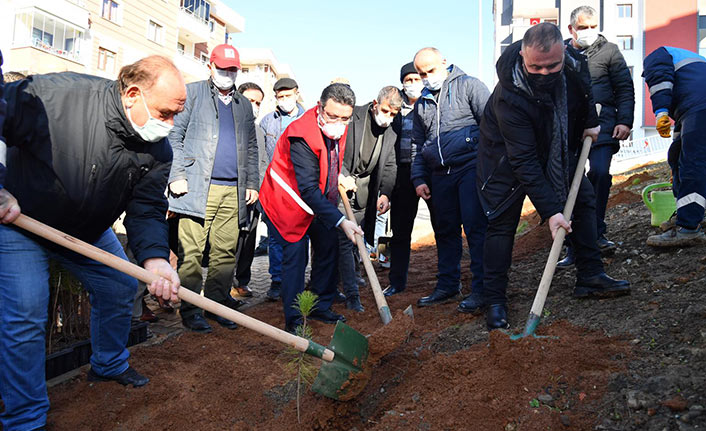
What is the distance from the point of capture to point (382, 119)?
4402mm

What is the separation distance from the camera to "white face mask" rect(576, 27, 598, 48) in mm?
4211

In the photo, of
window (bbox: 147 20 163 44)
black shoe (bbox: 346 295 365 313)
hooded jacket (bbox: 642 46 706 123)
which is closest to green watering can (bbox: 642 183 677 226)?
hooded jacket (bbox: 642 46 706 123)

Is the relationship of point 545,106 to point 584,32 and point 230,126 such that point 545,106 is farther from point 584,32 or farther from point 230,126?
point 230,126

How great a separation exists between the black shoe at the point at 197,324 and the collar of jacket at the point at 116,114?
1888mm

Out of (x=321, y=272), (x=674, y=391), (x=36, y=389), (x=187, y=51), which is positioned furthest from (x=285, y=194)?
(x=187, y=51)

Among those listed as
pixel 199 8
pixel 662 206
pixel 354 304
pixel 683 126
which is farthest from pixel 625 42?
pixel 354 304

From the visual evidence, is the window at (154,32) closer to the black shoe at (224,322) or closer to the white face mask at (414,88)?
the white face mask at (414,88)

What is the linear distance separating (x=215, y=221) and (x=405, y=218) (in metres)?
1.73

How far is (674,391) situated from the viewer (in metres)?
2.04

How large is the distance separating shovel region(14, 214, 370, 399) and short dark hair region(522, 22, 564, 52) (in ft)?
6.23

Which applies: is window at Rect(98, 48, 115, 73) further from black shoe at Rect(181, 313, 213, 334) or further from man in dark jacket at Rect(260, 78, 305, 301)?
black shoe at Rect(181, 313, 213, 334)

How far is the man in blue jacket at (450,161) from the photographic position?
12.9 feet

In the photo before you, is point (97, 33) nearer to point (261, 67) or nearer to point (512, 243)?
point (261, 67)

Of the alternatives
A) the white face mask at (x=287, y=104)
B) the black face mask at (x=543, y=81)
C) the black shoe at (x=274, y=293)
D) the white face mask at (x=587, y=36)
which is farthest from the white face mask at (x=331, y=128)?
the white face mask at (x=287, y=104)
